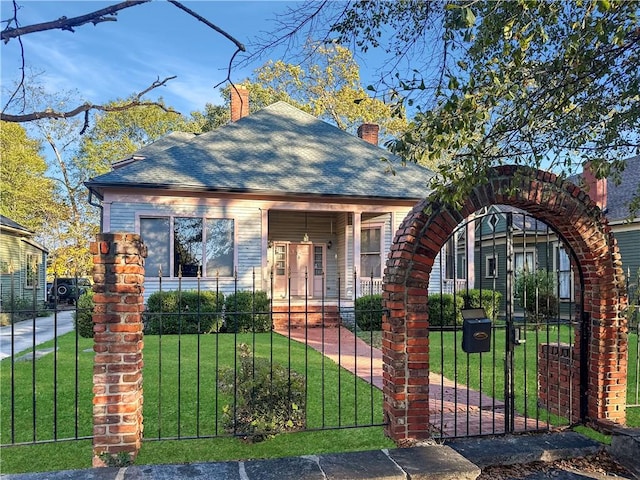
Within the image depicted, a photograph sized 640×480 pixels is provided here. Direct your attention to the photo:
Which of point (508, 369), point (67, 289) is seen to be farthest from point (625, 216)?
point (67, 289)

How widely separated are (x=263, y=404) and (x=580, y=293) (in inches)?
136

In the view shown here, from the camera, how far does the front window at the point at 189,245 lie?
Answer: 1331cm

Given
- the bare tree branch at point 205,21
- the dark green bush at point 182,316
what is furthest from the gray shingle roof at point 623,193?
the bare tree branch at point 205,21

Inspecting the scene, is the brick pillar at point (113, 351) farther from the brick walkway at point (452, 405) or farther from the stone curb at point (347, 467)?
the brick walkway at point (452, 405)

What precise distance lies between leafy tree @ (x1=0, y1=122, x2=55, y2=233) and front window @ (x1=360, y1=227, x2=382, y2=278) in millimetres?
20763

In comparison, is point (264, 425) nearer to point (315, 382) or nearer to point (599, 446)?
point (315, 382)

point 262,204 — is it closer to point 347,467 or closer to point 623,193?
point 347,467

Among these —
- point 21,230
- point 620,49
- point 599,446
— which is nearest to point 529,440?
point 599,446

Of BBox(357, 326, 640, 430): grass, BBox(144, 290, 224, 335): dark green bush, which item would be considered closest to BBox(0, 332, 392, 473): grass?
BBox(357, 326, 640, 430): grass

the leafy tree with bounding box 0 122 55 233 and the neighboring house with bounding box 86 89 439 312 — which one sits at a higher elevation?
the leafy tree with bounding box 0 122 55 233

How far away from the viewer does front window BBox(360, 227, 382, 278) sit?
15.7 meters

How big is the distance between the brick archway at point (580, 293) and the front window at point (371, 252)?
10.8m

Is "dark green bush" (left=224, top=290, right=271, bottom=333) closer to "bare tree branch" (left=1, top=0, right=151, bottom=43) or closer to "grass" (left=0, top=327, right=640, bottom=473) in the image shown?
"grass" (left=0, top=327, right=640, bottom=473)

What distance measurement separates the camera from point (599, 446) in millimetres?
4160
